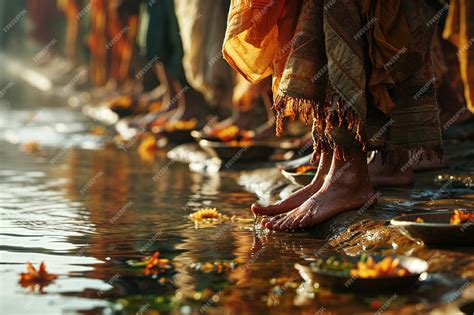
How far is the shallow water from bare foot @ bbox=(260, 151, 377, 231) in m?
0.06

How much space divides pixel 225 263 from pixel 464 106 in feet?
11.0

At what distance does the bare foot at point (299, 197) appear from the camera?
4660 mm

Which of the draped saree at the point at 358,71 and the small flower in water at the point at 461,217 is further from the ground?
the draped saree at the point at 358,71

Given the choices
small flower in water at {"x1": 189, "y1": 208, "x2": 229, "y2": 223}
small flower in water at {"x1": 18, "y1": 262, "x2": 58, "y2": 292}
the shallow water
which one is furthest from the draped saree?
small flower in water at {"x1": 18, "y1": 262, "x2": 58, "y2": 292}

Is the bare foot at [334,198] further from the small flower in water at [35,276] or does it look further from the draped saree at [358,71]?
the small flower in water at [35,276]

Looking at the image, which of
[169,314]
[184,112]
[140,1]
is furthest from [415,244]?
[140,1]

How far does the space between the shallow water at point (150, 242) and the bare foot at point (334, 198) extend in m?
0.06

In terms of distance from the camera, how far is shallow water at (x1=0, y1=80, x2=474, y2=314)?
127 inches

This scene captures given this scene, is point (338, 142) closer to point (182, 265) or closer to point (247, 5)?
point (247, 5)

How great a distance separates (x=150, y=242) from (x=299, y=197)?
762 mm

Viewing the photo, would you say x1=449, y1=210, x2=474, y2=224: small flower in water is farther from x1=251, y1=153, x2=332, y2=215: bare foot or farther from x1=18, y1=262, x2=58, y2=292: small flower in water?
x1=18, y1=262, x2=58, y2=292: small flower in water

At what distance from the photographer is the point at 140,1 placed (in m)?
12.9

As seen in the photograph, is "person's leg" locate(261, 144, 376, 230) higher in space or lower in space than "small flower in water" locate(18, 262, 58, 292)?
higher

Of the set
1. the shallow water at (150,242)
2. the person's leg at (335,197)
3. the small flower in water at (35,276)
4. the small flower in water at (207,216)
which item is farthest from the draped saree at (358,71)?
the small flower in water at (35,276)
